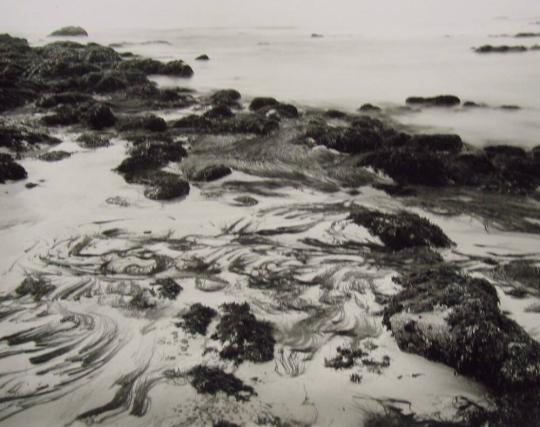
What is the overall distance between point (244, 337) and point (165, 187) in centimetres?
335

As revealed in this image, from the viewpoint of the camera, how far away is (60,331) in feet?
12.3

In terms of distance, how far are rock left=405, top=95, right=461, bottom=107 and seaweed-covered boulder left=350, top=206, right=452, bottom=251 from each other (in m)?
8.23

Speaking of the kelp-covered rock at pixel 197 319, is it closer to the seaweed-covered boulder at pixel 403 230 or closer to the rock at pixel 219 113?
the seaweed-covered boulder at pixel 403 230

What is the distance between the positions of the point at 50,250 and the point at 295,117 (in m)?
7.44

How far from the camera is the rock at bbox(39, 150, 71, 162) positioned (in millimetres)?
7617

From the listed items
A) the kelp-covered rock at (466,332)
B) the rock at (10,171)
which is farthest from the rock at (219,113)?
the kelp-covered rock at (466,332)

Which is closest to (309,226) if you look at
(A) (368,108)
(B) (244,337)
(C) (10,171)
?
(B) (244,337)

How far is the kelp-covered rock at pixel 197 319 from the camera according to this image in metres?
3.72

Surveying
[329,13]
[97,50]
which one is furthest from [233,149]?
[329,13]

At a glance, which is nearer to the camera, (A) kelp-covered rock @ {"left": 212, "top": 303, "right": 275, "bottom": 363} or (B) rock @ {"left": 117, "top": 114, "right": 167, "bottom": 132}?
(A) kelp-covered rock @ {"left": 212, "top": 303, "right": 275, "bottom": 363}

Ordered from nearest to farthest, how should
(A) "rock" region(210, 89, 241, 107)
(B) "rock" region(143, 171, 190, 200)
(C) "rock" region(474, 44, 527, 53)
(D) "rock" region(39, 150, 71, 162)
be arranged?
(B) "rock" region(143, 171, 190, 200), (D) "rock" region(39, 150, 71, 162), (A) "rock" region(210, 89, 241, 107), (C) "rock" region(474, 44, 527, 53)

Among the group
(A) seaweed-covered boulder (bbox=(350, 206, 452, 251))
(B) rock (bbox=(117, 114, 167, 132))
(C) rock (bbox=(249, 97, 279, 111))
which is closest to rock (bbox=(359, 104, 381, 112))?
(C) rock (bbox=(249, 97, 279, 111))

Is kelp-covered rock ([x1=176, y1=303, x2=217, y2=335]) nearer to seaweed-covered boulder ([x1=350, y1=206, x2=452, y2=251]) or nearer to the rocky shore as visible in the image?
the rocky shore

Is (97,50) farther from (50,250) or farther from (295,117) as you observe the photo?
(50,250)
